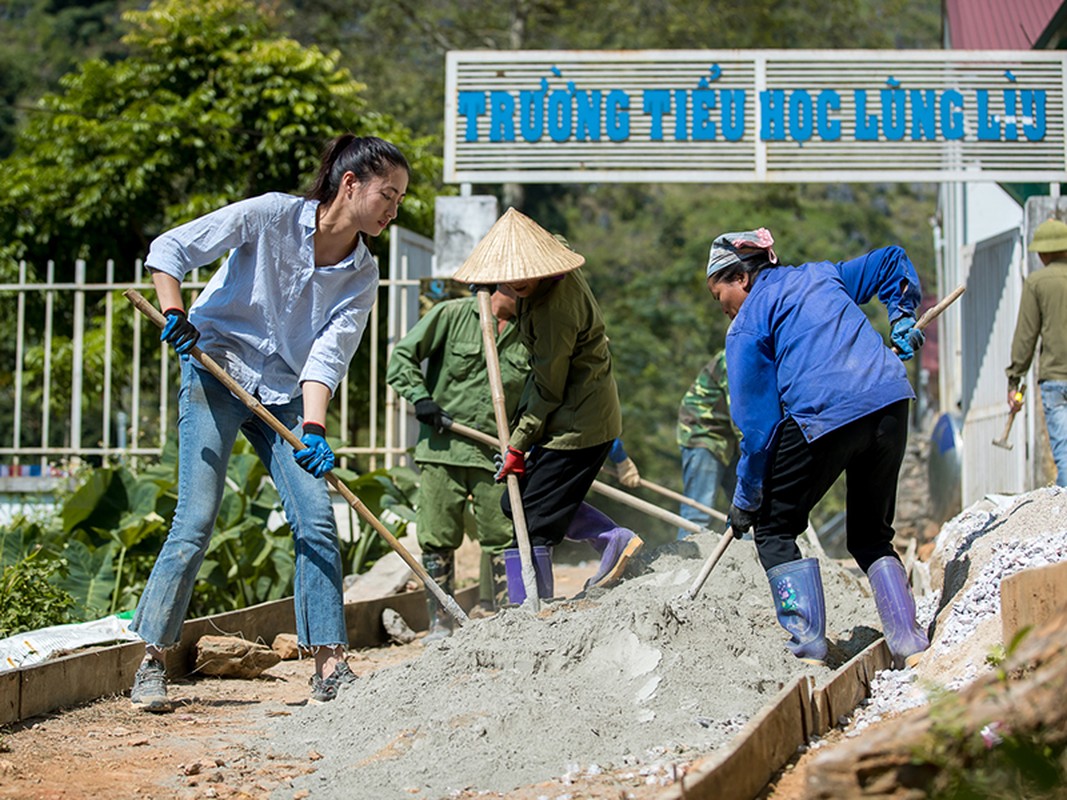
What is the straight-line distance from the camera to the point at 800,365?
14.0 ft

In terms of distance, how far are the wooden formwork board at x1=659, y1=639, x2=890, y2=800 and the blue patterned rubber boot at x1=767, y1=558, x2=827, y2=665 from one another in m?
0.18

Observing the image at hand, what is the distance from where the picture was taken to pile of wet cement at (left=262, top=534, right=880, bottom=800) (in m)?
3.29

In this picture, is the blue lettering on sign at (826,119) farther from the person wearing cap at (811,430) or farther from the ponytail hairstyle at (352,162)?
the ponytail hairstyle at (352,162)

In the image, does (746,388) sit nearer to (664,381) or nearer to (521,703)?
(521,703)

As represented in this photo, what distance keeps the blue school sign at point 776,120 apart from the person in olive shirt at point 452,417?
9.75 feet

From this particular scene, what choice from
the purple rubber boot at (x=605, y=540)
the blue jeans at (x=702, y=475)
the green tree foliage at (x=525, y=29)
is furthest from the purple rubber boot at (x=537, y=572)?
the green tree foliage at (x=525, y=29)

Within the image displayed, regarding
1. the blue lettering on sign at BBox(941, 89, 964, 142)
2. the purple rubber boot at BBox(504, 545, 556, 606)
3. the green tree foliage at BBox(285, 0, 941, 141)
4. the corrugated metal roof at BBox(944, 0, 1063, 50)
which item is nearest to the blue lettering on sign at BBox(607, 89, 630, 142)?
the blue lettering on sign at BBox(941, 89, 964, 142)

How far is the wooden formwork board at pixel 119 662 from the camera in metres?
4.02

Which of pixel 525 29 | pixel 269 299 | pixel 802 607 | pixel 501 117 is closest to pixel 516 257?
pixel 269 299

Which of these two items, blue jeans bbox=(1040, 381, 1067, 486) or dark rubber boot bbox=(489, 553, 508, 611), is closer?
dark rubber boot bbox=(489, 553, 508, 611)

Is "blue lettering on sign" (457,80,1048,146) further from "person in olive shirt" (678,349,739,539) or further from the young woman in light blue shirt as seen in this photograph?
the young woman in light blue shirt

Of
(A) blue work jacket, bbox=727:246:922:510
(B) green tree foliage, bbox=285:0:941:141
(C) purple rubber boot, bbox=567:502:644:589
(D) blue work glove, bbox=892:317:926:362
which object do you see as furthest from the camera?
(B) green tree foliage, bbox=285:0:941:141

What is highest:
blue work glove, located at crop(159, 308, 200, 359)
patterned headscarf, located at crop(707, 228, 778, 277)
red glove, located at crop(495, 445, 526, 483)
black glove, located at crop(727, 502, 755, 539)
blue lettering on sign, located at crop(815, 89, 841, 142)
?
blue lettering on sign, located at crop(815, 89, 841, 142)

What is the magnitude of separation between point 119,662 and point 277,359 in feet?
3.99
